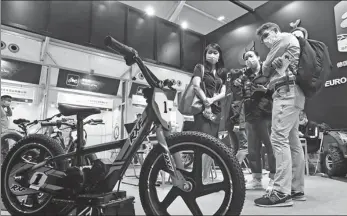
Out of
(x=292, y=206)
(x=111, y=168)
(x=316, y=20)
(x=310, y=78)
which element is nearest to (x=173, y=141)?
(x=111, y=168)

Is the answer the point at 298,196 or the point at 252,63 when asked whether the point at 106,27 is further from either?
the point at 298,196

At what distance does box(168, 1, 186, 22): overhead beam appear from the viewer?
23.6ft

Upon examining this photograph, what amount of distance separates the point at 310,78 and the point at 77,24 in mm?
5956

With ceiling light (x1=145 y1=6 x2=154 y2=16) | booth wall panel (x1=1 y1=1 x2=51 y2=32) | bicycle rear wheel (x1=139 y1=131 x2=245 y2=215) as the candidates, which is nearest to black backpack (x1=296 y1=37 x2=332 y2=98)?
bicycle rear wheel (x1=139 y1=131 x2=245 y2=215)

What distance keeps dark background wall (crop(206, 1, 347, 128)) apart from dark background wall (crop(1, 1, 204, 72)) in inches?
67.0

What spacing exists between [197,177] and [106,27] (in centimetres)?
629

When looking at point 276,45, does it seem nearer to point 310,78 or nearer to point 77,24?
point 310,78

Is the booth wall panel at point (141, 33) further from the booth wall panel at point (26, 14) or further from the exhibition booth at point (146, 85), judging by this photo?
the booth wall panel at point (26, 14)

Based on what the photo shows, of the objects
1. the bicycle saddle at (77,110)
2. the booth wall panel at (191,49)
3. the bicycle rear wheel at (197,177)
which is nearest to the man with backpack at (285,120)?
the bicycle rear wheel at (197,177)

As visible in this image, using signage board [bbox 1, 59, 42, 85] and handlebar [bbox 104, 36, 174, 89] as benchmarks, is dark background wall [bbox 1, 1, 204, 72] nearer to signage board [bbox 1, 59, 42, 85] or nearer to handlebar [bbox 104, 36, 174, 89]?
signage board [bbox 1, 59, 42, 85]

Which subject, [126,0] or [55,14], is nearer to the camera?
[55,14]

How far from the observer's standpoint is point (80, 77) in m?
6.57

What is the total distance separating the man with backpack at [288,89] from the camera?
73.4 inches

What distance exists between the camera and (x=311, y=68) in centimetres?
Answer: 194
